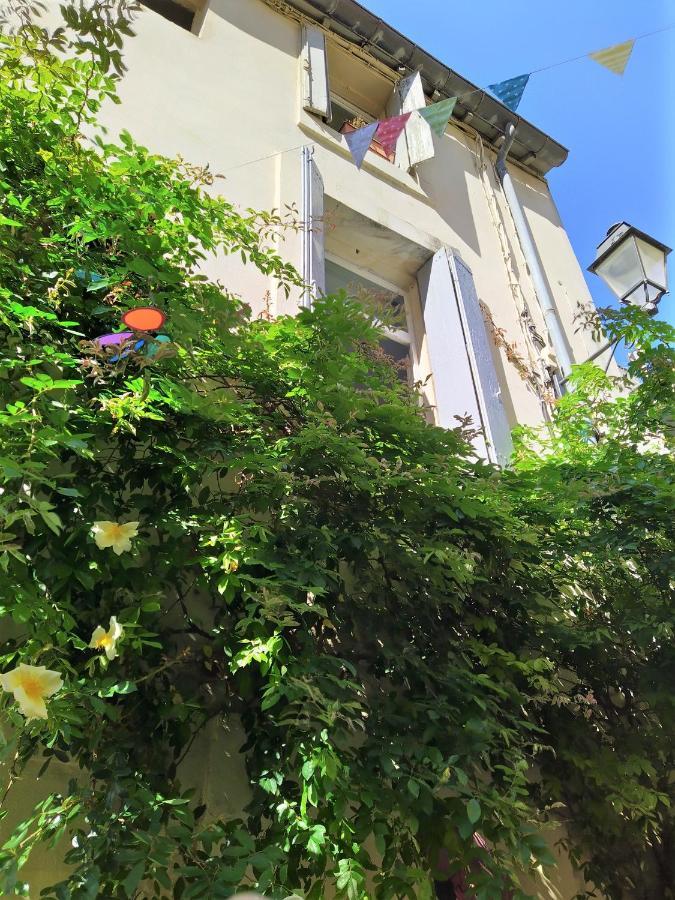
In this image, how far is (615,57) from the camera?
12.9ft

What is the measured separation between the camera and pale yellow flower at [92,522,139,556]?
1697mm

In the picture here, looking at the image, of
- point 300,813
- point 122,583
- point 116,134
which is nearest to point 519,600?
point 300,813

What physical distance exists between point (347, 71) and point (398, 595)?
5.16 metres

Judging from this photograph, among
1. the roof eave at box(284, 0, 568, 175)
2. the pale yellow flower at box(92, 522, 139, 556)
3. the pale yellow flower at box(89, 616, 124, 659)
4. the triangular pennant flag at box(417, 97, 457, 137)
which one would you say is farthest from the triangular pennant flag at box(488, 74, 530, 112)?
the pale yellow flower at box(89, 616, 124, 659)

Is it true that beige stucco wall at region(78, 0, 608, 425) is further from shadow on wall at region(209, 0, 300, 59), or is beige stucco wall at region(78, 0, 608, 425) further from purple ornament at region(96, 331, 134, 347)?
purple ornament at region(96, 331, 134, 347)

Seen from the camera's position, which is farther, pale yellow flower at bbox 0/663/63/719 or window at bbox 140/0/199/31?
window at bbox 140/0/199/31

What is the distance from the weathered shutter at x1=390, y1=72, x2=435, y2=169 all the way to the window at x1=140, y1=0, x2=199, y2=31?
5.79ft

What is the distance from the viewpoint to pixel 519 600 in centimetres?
250

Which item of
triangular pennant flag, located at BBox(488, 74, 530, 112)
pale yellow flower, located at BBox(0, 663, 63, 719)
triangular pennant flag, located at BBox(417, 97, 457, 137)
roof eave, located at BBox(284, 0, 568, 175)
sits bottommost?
pale yellow flower, located at BBox(0, 663, 63, 719)

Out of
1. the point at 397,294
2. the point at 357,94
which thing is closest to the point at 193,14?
the point at 357,94

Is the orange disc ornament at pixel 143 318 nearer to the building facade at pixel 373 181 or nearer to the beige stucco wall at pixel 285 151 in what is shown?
the building facade at pixel 373 181

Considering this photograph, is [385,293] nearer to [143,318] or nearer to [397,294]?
[397,294]

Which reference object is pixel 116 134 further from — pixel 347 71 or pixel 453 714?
pixel 453 714

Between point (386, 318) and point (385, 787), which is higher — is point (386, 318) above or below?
above
